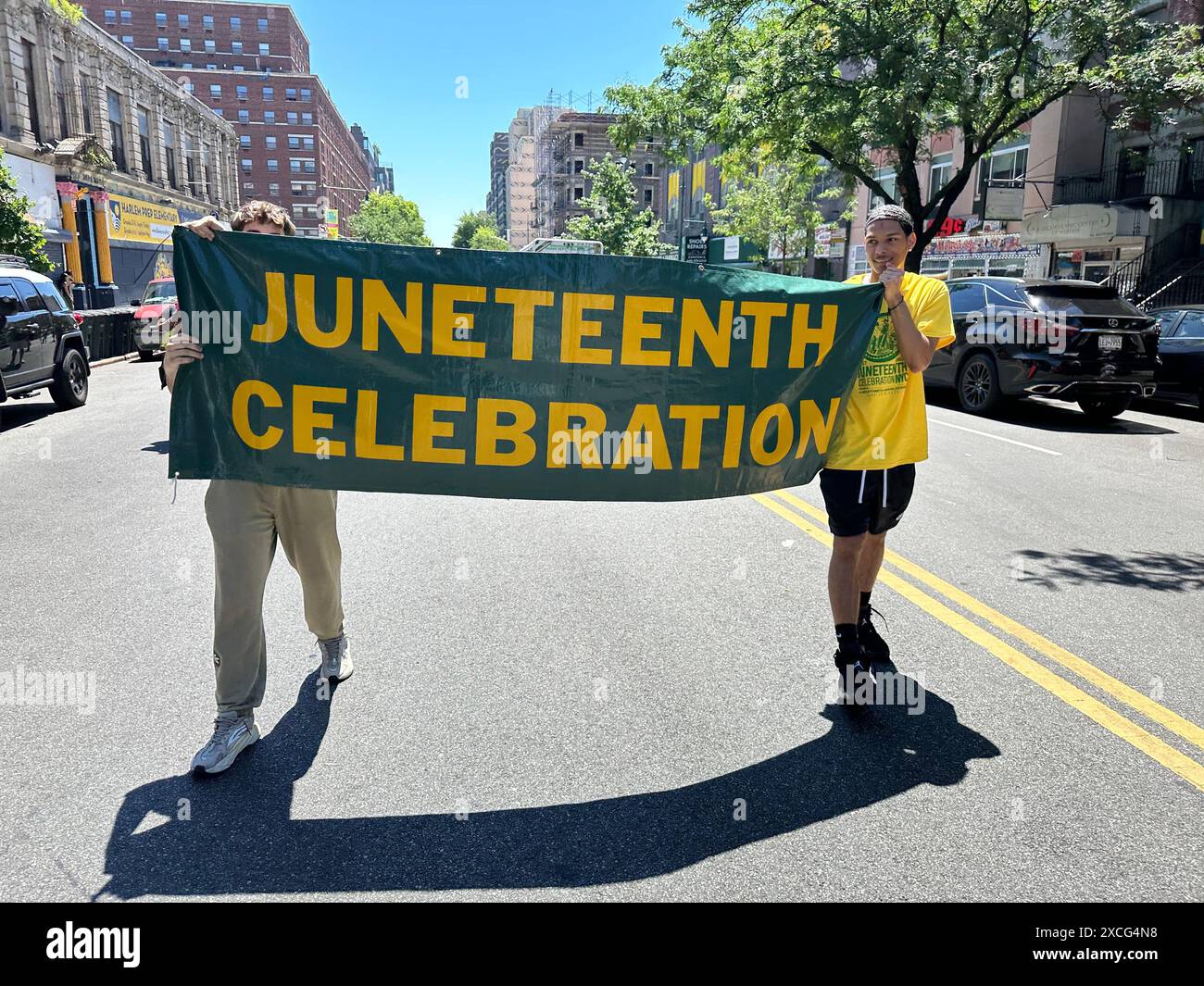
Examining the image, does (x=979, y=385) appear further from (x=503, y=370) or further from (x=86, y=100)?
(x=86, y=100)

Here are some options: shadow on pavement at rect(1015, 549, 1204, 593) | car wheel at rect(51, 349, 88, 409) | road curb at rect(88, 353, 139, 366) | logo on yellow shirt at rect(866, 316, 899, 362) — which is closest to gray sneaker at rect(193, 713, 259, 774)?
logo on yellow shirt at rect(866, 316, 899, 362)

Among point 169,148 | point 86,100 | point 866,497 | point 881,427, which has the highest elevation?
point 86,100

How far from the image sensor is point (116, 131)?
4269 centimetres

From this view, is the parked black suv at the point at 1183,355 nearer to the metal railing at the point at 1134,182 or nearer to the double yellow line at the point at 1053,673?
the double yellow line at the point at 1053,673

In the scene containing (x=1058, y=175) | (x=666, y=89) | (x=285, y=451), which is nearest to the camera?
(x=285, y=451)

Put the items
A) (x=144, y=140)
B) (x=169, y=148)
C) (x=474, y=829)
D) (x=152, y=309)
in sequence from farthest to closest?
(x=169, y=148)
(x=144, y=140)
(x=152, y=309)
(x=474, y=829)

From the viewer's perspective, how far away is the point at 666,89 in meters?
22.1

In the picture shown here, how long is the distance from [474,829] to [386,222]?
319 feet

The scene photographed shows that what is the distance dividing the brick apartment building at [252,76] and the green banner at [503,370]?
93.8m

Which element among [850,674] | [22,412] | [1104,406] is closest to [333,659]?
[850,674]

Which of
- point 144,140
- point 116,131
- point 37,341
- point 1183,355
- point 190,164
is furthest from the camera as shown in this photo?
point 190,164

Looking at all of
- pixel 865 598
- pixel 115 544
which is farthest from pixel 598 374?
pixel 115 544
